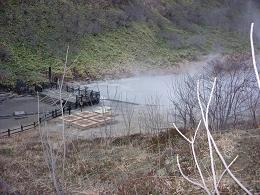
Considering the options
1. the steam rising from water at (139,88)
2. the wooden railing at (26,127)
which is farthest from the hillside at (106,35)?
the wooden railing at (26,127)

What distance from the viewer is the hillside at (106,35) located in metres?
39.6

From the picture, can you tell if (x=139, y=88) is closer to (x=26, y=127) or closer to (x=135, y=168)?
(x=26, y=127)

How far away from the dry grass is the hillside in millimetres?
23378

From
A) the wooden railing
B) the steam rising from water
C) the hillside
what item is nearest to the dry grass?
the wooden railing

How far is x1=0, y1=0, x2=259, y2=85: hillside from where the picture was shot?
39.6 metres

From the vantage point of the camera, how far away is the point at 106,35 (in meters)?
48.4

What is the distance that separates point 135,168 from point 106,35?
132 ft

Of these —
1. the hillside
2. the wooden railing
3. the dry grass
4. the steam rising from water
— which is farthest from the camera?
the hillside

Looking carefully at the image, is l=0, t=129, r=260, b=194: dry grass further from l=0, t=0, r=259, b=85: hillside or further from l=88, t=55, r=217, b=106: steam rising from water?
l=0, t=0, r=259, b=85: hillside

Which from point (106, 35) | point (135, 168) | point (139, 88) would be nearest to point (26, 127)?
point (135, 168)

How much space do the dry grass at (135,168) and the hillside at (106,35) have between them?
23.4 m

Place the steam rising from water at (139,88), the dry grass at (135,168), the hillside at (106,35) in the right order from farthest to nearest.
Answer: the hillside at (106,35) → the steam rising from water at (139,88) → the dry grass at (135,168)

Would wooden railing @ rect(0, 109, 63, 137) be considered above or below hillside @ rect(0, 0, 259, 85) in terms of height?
below

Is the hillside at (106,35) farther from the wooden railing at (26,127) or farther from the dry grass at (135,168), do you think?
the dry grass at (135,168)
